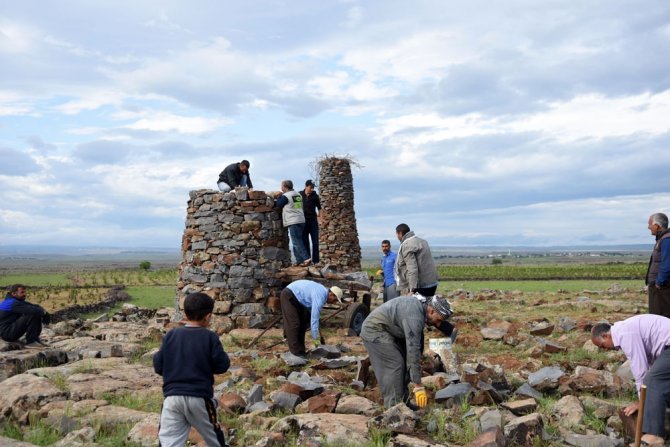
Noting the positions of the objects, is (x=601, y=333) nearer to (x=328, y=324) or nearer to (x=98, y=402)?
(x=98, y=402)

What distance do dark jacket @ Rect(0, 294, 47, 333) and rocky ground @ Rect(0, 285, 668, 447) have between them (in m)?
0.40

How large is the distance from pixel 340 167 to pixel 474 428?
59.6 feet

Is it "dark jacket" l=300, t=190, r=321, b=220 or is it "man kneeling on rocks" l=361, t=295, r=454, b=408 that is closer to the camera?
"man kneeling on rocks" l=361, t=295, r=454, b=408

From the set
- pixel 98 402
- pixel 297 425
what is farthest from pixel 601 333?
pixel 98 402

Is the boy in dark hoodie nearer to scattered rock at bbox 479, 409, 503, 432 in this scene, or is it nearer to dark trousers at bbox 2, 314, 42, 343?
scattered rock at bbox 479, 409, 503, 432

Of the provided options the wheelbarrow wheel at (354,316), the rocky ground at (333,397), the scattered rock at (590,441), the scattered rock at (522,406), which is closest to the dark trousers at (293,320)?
the rocky ground at (333,397)

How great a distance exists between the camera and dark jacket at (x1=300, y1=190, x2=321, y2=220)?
A: 14.9 metres

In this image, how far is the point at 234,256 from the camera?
13.8 metres

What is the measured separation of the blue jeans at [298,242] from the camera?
14.4 metres

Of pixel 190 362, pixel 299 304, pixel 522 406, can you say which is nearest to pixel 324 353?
pixel 299 304

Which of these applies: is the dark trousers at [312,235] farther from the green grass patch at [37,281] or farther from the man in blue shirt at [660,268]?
the green grass patch at [37,281]

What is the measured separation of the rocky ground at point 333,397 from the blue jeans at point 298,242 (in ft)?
8.78

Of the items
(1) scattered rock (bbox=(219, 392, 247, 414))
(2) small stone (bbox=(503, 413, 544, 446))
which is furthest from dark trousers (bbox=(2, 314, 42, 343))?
(2) small stone (bbox=(503, 413, 544, 446))

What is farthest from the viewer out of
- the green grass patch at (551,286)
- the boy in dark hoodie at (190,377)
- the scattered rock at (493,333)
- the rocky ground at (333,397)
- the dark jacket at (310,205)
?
the green grass patch at (551,286)
